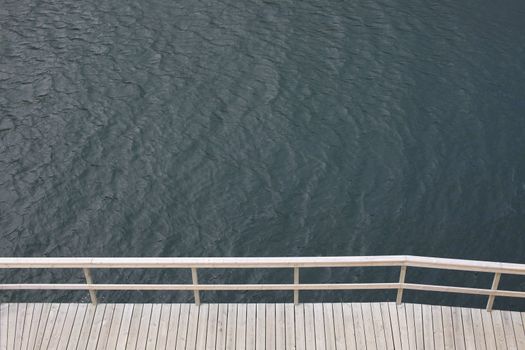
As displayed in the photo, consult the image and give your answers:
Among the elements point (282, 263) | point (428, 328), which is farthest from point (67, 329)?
point (428, 328)

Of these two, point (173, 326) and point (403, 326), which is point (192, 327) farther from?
point (403, 326)

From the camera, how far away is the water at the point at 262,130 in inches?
825

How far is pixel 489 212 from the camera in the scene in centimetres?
2186

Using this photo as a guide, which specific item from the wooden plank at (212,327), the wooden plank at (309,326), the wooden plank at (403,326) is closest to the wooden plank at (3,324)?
the wooden plank at (212,327)

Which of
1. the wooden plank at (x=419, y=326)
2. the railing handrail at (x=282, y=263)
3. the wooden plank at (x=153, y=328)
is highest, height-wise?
the railing handrail at (x=282, y=263)

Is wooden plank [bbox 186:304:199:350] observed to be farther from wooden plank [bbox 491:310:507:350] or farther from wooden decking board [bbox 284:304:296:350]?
wooden plank [bbox 491:310:507:350]

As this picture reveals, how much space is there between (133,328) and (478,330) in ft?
23.0

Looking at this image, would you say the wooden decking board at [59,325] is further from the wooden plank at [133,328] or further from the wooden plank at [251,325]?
the wooden plank at [251,325]

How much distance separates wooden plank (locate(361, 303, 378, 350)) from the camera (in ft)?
42.8

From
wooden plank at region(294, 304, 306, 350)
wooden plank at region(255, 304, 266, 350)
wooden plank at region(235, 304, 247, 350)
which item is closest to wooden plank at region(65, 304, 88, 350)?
wooden plank at region(235, 304, 247, 350)

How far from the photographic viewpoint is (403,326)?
13.3 metres

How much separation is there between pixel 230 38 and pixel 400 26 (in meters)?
8.41

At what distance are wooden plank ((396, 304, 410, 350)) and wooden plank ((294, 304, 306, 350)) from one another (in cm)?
196

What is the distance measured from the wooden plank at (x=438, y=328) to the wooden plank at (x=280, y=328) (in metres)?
3.03
